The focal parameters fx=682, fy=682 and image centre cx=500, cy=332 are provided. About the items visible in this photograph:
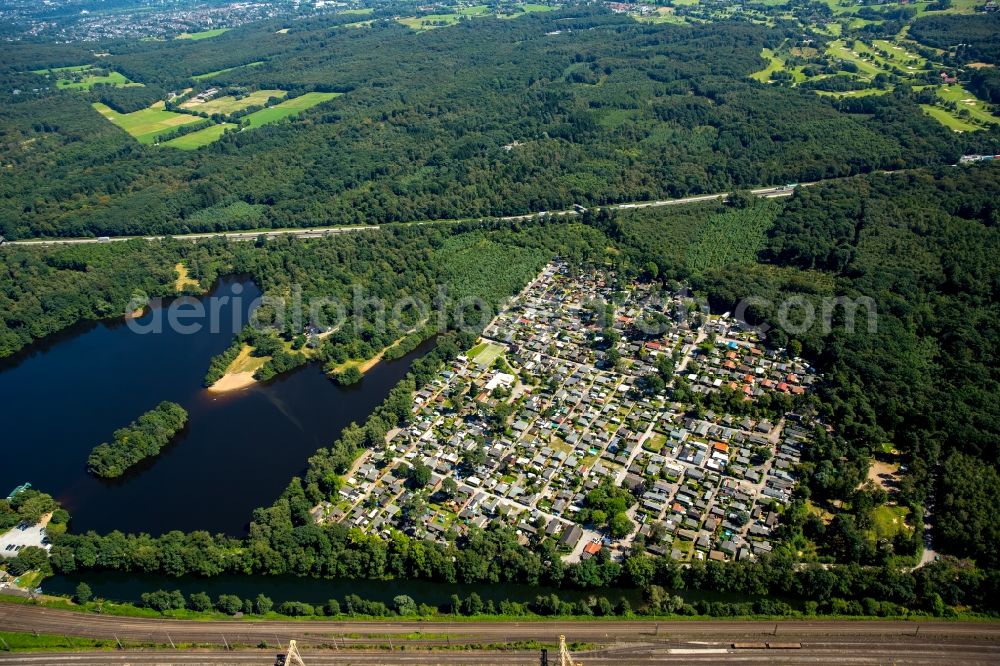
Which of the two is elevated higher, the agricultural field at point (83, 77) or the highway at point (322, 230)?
the agricultural field at point (83, 77)

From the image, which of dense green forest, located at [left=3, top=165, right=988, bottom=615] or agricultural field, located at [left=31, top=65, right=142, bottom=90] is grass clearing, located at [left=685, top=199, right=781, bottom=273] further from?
agricultural field, located at [left=31, top=65, right=142, bottom=90]

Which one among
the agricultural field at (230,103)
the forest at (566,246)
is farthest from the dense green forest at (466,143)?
the agricultural field at (230,103)

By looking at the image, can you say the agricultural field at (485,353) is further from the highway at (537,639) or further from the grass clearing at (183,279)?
the grass clearing at (183,279)

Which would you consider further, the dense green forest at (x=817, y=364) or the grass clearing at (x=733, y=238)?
the grass clearing at (x=733, y=238)

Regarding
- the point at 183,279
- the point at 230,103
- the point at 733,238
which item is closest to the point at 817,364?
the point at 733,238

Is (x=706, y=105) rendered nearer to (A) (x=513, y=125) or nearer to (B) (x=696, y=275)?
(A) (x=513, y=125)

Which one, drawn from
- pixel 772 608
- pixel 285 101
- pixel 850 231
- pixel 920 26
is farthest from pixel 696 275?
pixel 920 26
